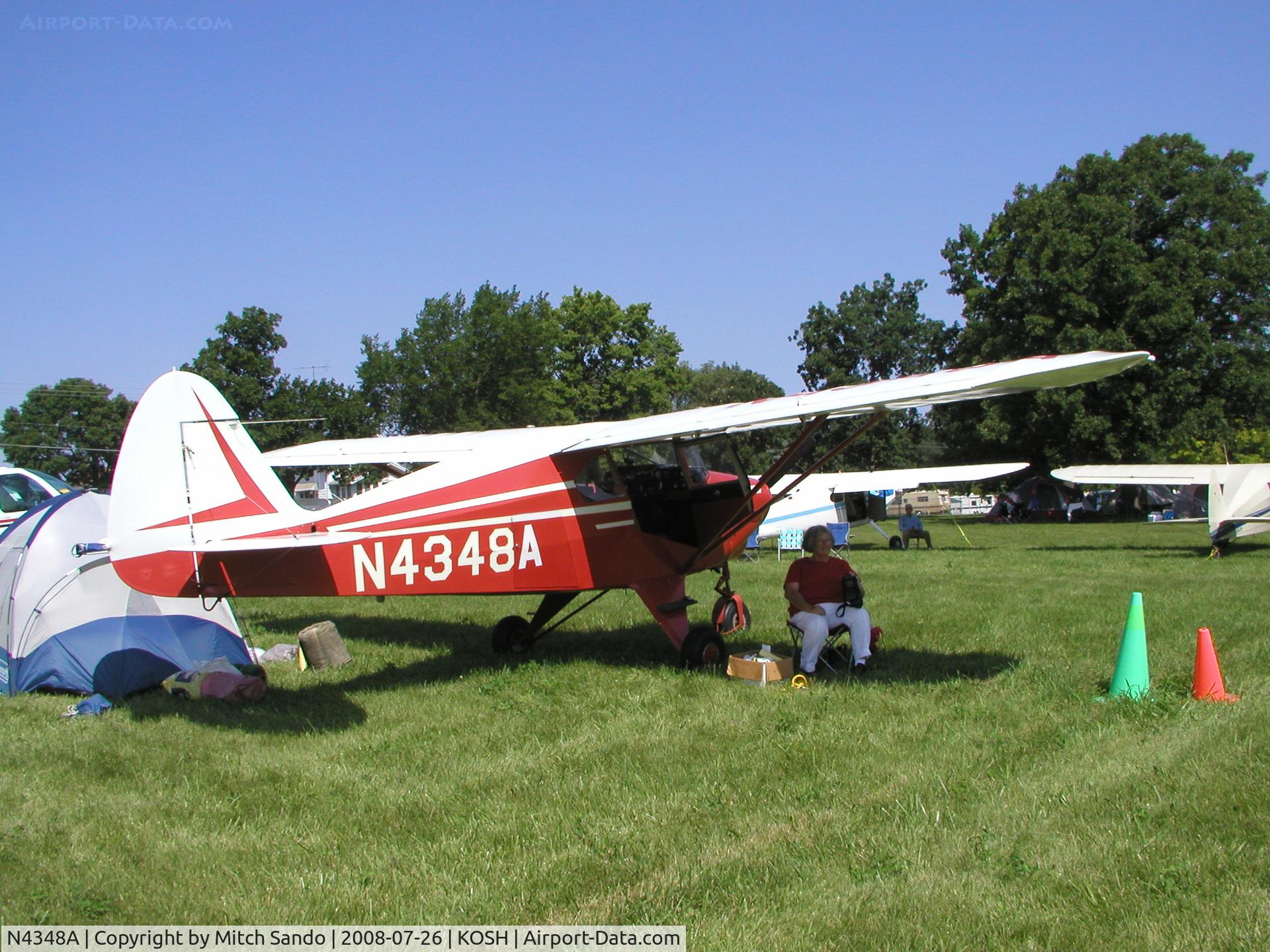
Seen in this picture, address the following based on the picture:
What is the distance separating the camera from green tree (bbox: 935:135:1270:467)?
A: 3547 cm

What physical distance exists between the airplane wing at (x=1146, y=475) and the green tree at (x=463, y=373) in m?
31.5

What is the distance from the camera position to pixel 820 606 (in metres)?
7.89

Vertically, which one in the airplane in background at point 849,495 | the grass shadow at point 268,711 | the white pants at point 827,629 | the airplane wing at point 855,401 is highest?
the airplane wing at point 855,401

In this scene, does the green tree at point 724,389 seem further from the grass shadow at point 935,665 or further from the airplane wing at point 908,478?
the grass shadow at point 935,665

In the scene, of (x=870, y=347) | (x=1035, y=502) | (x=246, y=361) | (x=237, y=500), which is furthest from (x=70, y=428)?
(x=237, y=500)

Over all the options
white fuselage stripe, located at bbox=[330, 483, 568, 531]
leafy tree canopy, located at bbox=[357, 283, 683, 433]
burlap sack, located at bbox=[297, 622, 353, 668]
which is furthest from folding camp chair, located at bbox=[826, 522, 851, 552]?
leafy tree canopy, located at bbox=[357, 283, 683, 433]

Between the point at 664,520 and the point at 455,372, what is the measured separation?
42.4m

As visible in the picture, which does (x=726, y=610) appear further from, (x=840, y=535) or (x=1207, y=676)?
(x=840, y=535)

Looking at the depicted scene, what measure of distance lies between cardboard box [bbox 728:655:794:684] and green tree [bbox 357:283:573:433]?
4182 cm

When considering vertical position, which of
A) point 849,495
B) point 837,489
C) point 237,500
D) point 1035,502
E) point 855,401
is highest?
point 855,401

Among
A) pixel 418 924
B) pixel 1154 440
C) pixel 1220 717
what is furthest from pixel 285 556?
pixel 1154 440

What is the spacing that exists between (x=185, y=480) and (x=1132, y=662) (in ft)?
22.8

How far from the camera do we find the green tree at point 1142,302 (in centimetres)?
3547

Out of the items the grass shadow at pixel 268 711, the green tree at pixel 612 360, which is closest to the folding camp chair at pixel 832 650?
the grass shadow at pixel 268 711
